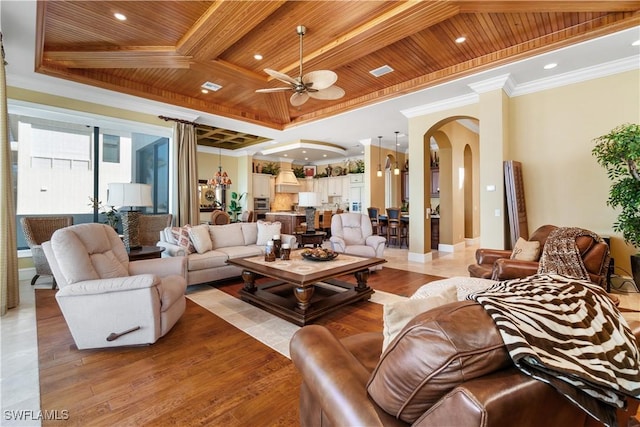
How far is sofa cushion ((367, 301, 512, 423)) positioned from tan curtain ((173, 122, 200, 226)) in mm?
5843

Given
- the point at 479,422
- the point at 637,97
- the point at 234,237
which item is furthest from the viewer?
the point at 234,237

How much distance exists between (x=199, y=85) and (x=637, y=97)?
6455 mm

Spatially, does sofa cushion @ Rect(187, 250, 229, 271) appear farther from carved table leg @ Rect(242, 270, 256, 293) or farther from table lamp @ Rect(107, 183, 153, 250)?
table lamp @ Rect(107, 183, 153, 250)

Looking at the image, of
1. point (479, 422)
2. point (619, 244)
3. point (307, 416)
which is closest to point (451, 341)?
point (479, 422)

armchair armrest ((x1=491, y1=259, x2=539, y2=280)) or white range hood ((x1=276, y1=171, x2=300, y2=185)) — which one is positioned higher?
white range hood ((x1=276, y1=171, x2=300, y2=185))

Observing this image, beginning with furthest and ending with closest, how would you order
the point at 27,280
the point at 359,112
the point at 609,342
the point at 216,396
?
the point at 359,112
the point at 27,280
the point at 216,396
the point at 609,342

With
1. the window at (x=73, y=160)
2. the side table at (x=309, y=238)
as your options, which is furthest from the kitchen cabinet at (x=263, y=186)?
the side table at (x=309, y=238)

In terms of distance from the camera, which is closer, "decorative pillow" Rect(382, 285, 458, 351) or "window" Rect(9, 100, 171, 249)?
"decorative pillow" Rect(382, 285, 458, 351)

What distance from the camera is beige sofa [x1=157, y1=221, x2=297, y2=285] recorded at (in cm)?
390

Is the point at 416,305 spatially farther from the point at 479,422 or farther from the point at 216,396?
A: the point at 216,396

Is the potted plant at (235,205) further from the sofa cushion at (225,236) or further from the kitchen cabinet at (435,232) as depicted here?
the kitchen cabinet at (435,232)

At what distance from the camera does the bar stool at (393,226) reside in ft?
24.3

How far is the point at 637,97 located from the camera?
3.81 m

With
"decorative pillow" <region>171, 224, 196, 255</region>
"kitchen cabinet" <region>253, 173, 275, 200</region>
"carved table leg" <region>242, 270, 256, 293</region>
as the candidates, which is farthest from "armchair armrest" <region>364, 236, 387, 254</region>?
"kitchen cabinet" <region>253, 173, 275, 200</region>
